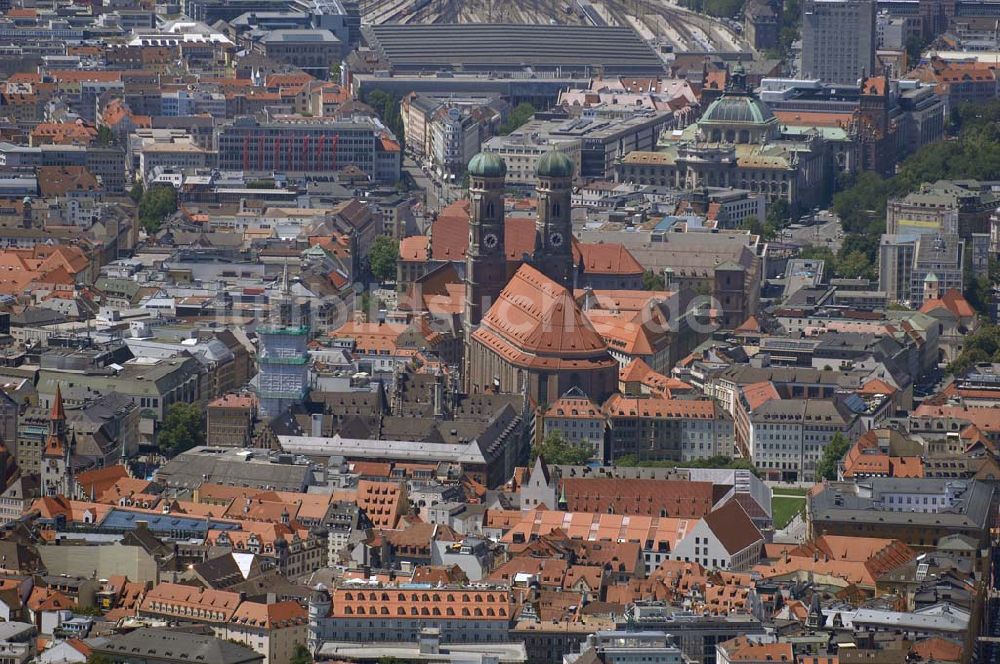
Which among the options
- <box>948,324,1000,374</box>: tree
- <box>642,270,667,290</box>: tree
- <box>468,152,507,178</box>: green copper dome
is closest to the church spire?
<box>468,152,507,178</box>: green copper dome

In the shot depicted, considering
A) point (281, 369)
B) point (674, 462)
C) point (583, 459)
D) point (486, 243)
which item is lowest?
point (674, 462)

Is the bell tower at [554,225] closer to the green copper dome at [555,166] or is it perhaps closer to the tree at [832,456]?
the green copper dome at [555,166]

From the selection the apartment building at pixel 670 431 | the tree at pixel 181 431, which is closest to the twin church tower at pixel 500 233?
the apartment building at pixel 670 431

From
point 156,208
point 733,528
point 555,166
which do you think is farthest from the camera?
point 156,208

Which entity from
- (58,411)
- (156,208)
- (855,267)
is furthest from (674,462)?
(156,208)

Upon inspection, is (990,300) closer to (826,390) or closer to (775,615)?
(826,390)

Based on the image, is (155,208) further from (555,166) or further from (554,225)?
(555,166)

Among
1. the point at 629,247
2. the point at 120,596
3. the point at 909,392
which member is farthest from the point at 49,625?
the point at 629,247
